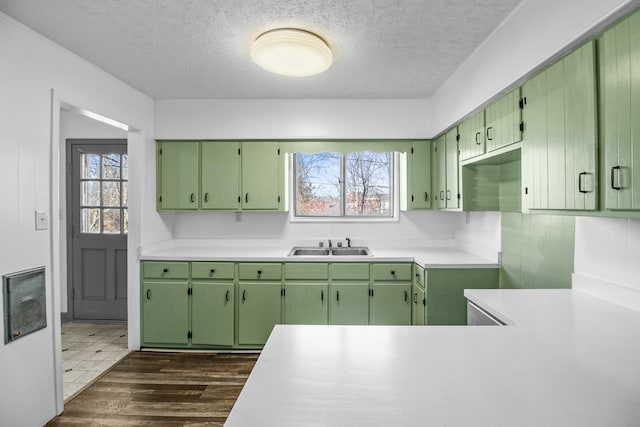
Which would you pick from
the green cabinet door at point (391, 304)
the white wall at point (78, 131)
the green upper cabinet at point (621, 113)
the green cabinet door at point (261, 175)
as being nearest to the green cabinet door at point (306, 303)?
the green cabinet door at point (391, 304)

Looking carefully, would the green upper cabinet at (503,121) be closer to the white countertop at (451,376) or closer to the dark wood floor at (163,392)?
the white countertop at (451,376)

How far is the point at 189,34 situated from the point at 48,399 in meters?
2.59

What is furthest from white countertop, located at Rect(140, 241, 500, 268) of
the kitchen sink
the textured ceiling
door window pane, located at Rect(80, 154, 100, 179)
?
the textured ceiling

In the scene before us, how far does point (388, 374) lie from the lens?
Result: 100cm

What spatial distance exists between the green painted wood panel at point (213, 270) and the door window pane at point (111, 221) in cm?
149

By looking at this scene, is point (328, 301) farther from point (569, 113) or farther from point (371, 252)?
point (569, 113)

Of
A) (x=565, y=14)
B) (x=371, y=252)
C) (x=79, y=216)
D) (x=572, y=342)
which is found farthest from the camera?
(x=79, y=216)

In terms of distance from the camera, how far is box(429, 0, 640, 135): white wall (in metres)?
1.41

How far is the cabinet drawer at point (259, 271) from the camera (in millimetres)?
3258

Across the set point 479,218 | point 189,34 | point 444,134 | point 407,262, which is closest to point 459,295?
point 407,262

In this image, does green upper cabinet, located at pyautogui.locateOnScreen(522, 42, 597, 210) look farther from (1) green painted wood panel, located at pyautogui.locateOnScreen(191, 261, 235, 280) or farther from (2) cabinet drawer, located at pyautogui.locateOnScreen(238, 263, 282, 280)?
(1) green painted wood panel, located at pyautogui.locateOnScreen(191, 261, 235, 280)

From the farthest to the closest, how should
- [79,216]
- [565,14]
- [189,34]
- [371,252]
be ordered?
[79,216]
[371,252]
[189,34]
[565,14]

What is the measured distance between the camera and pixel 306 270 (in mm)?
3256

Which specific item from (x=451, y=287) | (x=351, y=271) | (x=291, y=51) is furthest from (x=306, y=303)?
(x=291, y=51)
